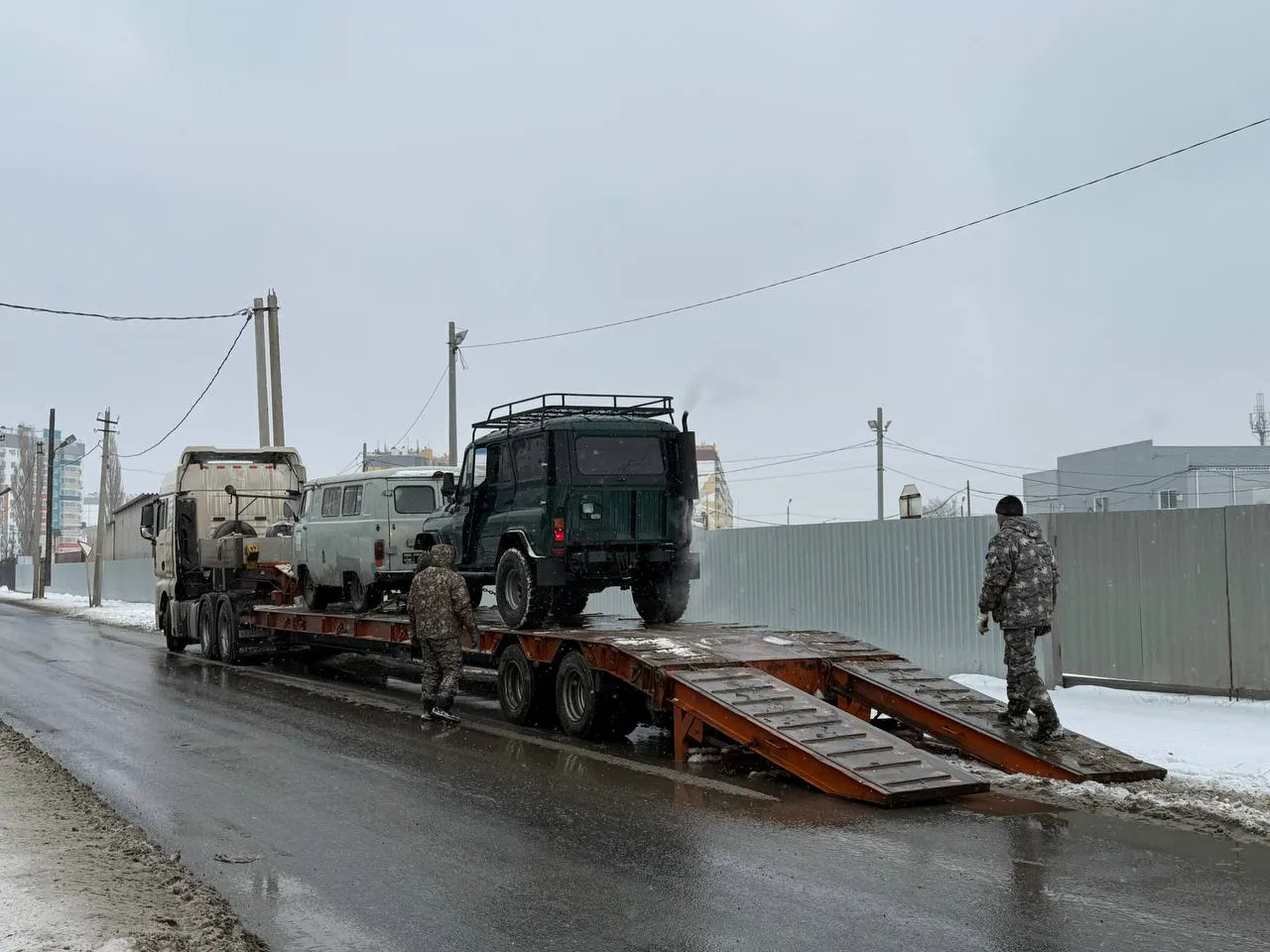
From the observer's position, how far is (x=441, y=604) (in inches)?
445

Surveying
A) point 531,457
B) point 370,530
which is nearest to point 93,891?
point 531,457

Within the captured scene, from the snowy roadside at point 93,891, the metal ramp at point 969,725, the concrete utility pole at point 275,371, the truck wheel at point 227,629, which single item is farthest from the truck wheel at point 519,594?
the concrete utility pole at point 275,371

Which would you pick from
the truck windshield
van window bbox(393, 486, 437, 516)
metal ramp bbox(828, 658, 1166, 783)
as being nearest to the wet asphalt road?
metal ramp bbox(828, 658, 1166, 783)

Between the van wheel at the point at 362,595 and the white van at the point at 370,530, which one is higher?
the white van at the point at 370,530

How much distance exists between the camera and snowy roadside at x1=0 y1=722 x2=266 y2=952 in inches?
187

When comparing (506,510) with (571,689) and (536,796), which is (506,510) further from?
(536,796)

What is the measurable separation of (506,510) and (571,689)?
218cm

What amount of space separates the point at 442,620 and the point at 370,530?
4178 mm

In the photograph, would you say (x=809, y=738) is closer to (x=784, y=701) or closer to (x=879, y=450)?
(x=784, y=701)

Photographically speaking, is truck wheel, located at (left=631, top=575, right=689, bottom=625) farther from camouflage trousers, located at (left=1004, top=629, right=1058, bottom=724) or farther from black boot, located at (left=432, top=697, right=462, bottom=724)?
camouflage trousers, located at (left=1004, top=629, right=1058, bottom=724)

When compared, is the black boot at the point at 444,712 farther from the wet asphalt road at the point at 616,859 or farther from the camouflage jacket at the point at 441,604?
the wet asphalt road at the point at 616,859

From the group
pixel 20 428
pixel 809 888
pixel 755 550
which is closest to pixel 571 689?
pixel 809 888

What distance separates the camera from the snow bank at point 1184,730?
823 cm

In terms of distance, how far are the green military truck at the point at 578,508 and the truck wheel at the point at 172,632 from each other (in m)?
10.9
